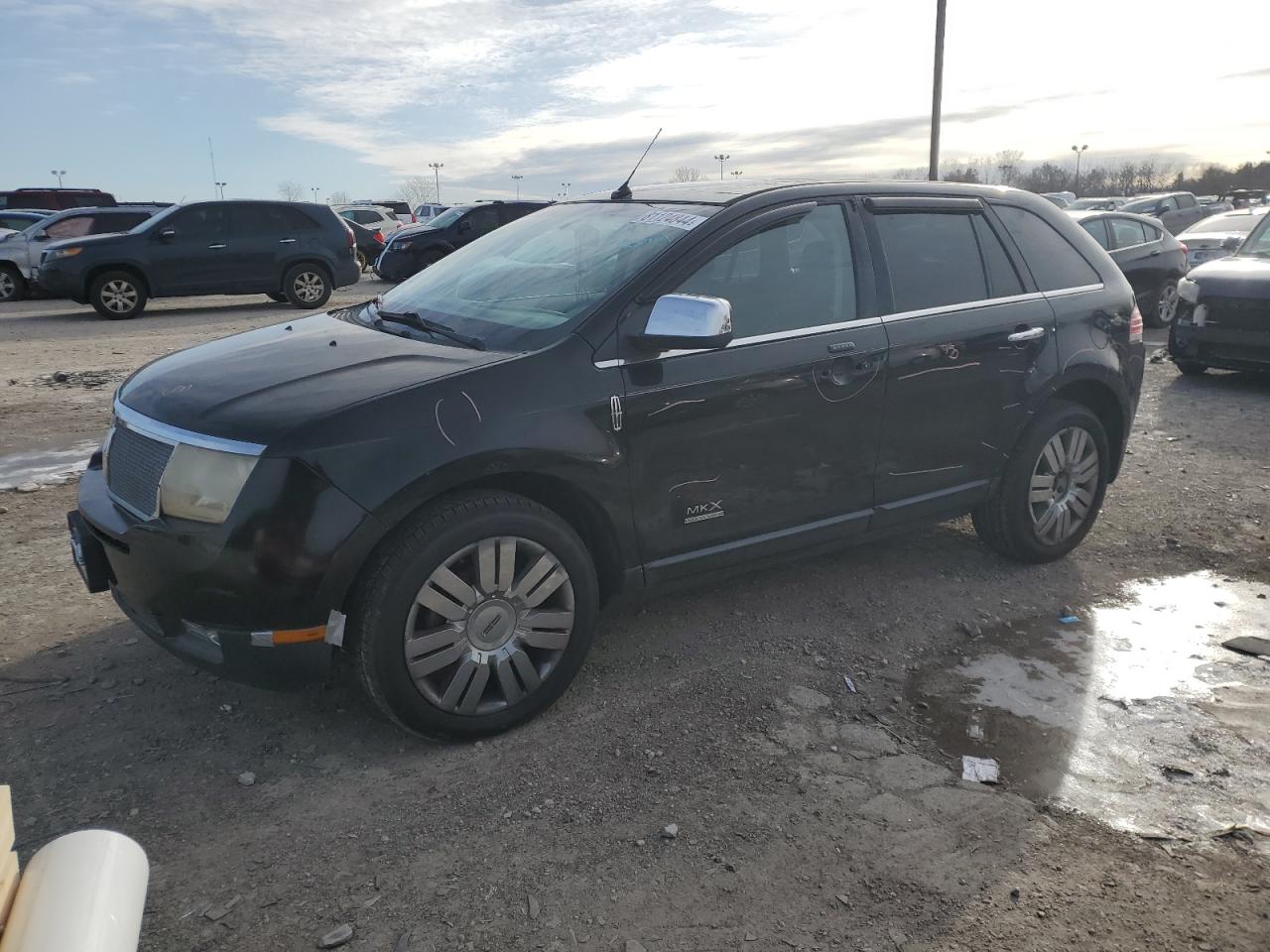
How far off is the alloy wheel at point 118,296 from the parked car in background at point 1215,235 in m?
15.7

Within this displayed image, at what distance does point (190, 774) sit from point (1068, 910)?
8.35 feet

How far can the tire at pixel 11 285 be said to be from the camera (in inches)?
717

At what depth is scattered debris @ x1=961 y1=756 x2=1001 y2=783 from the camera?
10.4 feet

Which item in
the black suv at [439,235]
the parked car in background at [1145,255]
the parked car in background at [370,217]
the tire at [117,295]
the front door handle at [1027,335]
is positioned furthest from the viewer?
the parked car in background at [370,217]

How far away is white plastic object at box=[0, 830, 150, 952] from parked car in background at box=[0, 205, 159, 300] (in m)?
17.4

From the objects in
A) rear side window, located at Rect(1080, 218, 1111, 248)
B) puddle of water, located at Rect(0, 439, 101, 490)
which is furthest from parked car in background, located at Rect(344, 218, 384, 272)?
puddle of water, located at Rect(0, 439, 101, 490)

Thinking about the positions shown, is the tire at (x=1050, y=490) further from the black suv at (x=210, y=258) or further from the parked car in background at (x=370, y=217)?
the parked car in background at (x=370, y=217)

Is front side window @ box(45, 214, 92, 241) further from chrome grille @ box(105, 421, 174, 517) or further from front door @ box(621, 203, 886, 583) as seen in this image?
front door @ box(621, 203, 886, 583)

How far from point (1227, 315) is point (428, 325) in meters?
8.16

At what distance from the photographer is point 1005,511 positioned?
15.5 ft

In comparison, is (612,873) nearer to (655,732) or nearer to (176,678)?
(655,732)

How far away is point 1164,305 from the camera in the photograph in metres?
13.0

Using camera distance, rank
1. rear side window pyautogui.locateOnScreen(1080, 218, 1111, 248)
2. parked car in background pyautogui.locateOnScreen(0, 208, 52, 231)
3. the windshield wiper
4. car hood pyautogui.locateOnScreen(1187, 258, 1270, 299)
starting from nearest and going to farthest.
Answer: the windshield wiper → car hood pyautogui.locateOnScreen(1187, 258, 1270, 299) → rear side window pyautogui.locateOnScreen(1080, 218, 1111, 248) → parked car in background pyautogui.locateOnScreen(0, 208, 52, 231)

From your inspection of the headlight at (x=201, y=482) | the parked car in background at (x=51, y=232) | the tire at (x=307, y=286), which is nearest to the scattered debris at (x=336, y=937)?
the headlight at (x=201, y=482)
